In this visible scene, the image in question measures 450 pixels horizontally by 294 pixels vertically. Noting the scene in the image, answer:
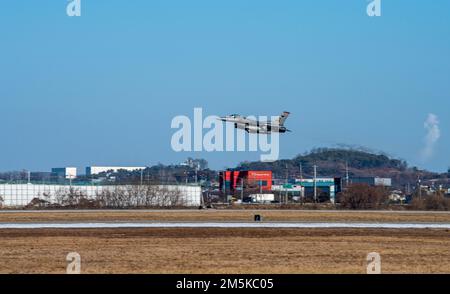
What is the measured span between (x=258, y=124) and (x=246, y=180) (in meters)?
95.7

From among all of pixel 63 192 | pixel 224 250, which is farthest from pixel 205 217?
pixel 63 192

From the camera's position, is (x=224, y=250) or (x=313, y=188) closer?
(x=224, y=250)

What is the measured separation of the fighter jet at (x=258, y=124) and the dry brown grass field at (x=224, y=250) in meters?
26.1

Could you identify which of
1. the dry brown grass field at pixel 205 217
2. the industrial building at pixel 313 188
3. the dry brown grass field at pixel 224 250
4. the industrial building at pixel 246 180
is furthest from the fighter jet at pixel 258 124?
the industrial building at pixel 246 180

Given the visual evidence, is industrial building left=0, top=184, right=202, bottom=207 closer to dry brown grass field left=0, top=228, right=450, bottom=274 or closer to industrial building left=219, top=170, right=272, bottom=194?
industrial building left=219, top=170, right=272, bottom=194

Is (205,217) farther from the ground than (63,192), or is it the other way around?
(63,192)

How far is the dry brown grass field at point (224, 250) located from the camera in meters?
27.4

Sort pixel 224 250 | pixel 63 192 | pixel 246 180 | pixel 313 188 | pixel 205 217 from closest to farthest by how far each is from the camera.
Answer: pixel 224 250 < pixel 205 217 < pixel 63 192 < pixel 313 188 < pixel 246 180

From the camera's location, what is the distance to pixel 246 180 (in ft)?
552

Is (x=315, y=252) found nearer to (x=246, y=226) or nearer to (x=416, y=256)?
(x=416, y=256)

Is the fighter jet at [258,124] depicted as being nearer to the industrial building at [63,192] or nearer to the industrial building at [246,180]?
the industrial building at [63,192]

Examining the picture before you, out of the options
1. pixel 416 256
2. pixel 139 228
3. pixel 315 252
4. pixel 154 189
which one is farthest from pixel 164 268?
pixel 154 189

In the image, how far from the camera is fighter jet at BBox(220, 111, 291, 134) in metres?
72.3

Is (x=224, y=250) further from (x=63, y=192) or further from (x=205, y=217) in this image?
(x=63, y=192)
